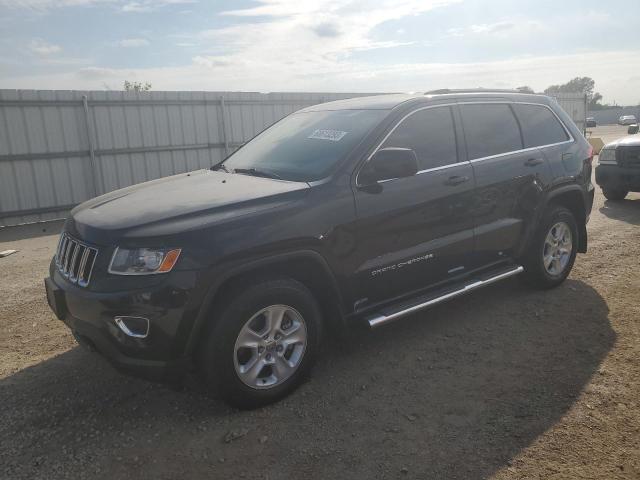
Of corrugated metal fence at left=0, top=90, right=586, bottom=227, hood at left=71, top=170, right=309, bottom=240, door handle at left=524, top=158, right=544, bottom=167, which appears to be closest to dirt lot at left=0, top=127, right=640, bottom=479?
hood at left=71, top=170, right=309, bottom=240

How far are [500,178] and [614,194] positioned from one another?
6.65m

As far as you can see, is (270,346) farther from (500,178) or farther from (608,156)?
(608,156)

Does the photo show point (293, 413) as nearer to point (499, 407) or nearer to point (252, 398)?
point (252, 398)

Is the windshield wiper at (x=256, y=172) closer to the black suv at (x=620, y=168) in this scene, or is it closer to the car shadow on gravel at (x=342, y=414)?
the car shadow on gravel at (x=342, y=414)

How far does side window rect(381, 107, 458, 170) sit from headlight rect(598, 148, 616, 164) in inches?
260

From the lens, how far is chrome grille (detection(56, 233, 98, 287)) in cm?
302

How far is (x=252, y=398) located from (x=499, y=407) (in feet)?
4.89

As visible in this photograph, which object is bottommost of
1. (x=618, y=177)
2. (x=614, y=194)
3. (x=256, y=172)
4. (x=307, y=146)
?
(x=614, y=194)

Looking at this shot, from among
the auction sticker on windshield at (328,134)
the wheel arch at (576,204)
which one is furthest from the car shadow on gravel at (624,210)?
the auction sticker on windshield at (328,134)

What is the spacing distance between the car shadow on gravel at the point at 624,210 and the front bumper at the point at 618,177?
0.32 meters

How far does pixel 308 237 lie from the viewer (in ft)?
10.6

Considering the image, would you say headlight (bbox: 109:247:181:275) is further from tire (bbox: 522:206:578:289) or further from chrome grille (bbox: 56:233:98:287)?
tire (bbox: 522:206:578:289)

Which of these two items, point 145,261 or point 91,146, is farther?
point 91,146

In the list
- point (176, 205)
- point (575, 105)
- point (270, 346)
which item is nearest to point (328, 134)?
point (176, 205)
